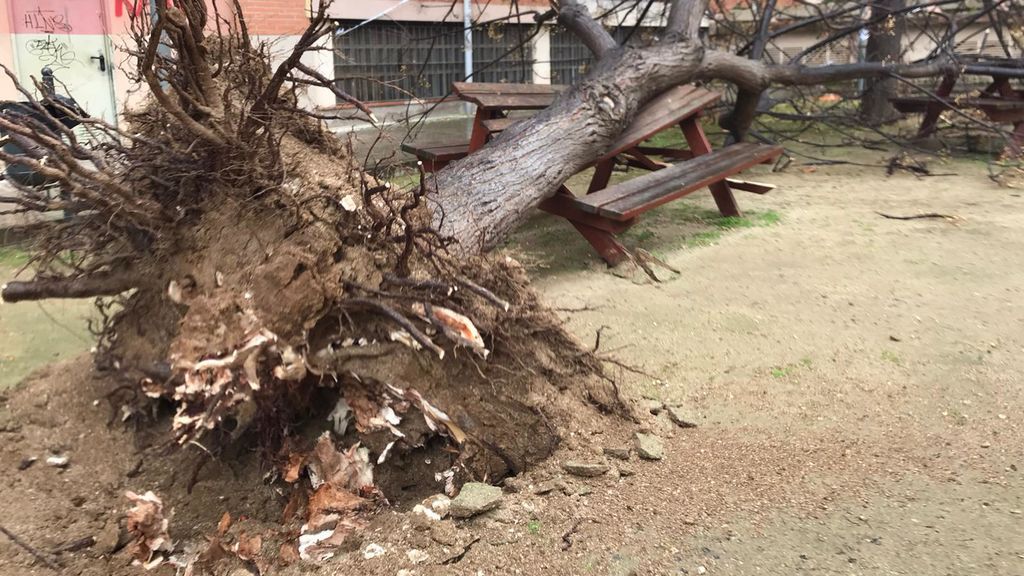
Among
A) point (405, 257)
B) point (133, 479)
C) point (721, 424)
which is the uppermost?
point (405, 257)

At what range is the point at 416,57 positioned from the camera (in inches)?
436

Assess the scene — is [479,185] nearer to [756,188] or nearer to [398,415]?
[398,415]

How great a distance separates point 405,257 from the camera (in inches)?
116

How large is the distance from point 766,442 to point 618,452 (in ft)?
1.85

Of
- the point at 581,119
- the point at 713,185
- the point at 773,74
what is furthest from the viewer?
the point at 773,74

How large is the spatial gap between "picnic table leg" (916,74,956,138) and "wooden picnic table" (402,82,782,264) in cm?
348

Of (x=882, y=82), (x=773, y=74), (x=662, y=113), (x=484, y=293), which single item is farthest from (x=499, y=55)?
(x=484, y=293)

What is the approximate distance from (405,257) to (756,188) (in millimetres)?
4053

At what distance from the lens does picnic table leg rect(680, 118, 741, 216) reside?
20.2 feet

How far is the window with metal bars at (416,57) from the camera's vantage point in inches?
390

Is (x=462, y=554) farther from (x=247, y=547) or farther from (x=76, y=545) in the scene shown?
(x=76, y=545)

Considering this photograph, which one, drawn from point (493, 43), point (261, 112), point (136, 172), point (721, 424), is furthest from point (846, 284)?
point (493, 43)

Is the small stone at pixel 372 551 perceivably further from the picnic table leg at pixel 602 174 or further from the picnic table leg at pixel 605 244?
the picnic table leg at pixel 602 174

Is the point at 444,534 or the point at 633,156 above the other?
the point at 633,156
